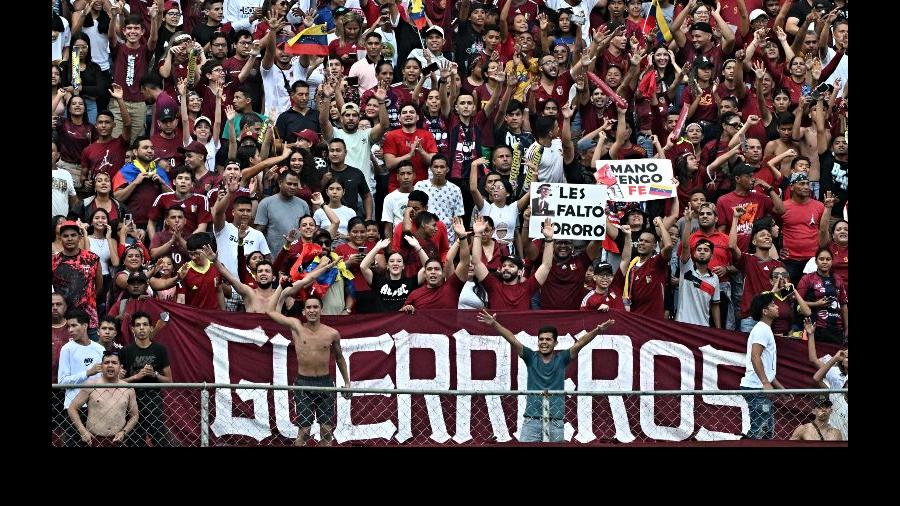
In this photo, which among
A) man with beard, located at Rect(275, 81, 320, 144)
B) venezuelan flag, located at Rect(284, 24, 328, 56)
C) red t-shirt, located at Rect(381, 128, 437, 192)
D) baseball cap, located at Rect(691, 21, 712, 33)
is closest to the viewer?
red t-shirt, located at Rect(381, 128, 437, 192)

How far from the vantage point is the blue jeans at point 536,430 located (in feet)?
54.0

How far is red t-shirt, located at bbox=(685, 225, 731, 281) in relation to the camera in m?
19.9

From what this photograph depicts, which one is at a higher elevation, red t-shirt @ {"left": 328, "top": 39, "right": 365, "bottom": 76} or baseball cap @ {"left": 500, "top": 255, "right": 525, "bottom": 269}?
red t-shirt @ {"left": 328, "top": 39, "right": 365, "bottom": 76}

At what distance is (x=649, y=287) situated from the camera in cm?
1917

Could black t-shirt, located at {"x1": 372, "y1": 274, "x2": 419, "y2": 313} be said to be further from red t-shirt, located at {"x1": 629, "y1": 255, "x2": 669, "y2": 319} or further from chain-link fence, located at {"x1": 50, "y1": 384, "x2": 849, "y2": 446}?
red t-shirt, located at {"x1": 629, "y1": 255, "x2": 669, "y2": 319}

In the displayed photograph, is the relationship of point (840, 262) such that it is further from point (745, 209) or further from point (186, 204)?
point (186, 204)

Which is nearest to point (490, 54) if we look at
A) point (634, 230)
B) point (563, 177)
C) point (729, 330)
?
point (563, 177)

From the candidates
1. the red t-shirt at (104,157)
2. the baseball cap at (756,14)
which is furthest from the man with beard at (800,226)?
the red t-shirt at (104,157)

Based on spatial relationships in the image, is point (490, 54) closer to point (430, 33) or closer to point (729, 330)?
point (430, 33)

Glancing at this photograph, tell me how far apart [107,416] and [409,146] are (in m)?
5.64

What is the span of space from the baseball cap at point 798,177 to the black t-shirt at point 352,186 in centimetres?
429

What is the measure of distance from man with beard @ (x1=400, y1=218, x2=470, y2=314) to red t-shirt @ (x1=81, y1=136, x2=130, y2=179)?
374 cm

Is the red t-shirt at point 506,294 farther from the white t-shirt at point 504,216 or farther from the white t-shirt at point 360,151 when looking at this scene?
the white t-shirt at point 360,151

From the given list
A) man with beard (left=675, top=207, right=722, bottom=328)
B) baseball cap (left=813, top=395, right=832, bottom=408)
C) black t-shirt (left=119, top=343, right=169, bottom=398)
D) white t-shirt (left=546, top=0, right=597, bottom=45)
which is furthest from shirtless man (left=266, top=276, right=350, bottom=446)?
white t-shirt (left=546, top=0, right=597, bottom=45)
